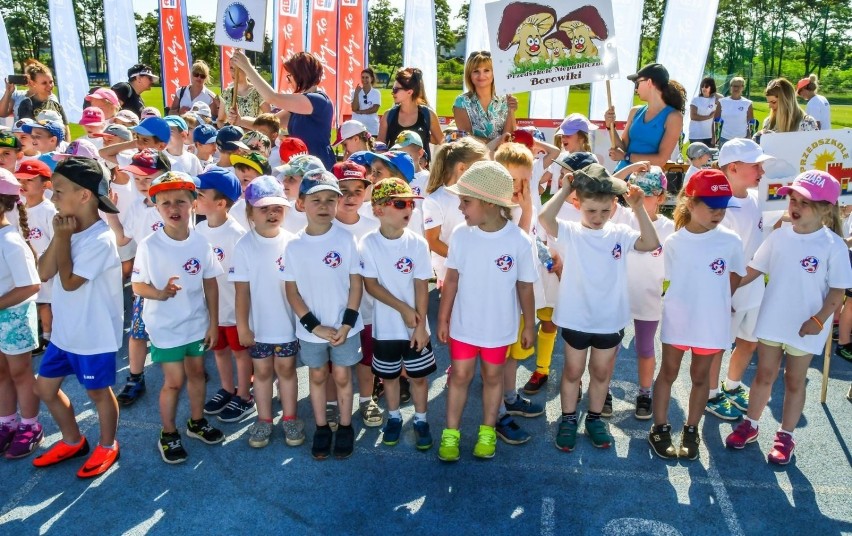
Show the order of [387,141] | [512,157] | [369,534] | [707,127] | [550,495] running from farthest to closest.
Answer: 1. [707,127]
2. [387,141]
3. [512,157]
4. [550,495]
5. [369,534]

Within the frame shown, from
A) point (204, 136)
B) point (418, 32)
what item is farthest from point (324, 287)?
point (418, 32)

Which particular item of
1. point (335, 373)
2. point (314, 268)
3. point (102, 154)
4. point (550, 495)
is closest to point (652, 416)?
point (550, 495)

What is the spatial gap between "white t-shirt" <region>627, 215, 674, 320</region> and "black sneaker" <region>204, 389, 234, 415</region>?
2981 mm

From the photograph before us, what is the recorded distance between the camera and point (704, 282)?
393cm

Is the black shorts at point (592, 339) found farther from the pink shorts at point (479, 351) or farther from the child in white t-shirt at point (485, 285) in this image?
the pink shorts at point (479, 351)

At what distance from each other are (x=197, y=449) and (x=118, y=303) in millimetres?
1104

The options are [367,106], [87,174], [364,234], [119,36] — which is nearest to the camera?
[87,174]

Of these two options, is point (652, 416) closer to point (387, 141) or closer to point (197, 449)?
point (197, 449)

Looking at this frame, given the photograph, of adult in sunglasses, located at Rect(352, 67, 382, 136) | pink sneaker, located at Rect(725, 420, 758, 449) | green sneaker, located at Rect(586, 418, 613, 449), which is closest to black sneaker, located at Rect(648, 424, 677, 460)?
green sneaker, located at Rect(586, 418, 613, 449)

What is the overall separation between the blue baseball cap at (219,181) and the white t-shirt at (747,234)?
3362mm

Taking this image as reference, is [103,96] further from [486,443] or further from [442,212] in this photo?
[486,443]

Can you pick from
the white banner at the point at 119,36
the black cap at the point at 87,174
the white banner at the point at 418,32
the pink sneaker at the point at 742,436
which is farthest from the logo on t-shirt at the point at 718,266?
the white banner at the point at 119,36

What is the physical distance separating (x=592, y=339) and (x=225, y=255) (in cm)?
250

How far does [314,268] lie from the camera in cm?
398
